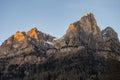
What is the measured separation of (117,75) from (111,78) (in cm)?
215

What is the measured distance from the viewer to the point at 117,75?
312 ft

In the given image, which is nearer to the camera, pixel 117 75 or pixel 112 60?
pixel 117 75

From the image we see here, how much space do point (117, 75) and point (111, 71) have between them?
11.4ft

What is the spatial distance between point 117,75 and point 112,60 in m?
7.44

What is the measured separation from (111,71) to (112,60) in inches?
177

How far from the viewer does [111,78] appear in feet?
316

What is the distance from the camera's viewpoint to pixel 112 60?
333 ft

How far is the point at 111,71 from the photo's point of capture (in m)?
98.3

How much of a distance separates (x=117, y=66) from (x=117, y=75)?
394 centimetres

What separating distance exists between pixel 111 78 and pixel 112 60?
7.22 m

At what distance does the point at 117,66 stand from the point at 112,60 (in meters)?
3.69
